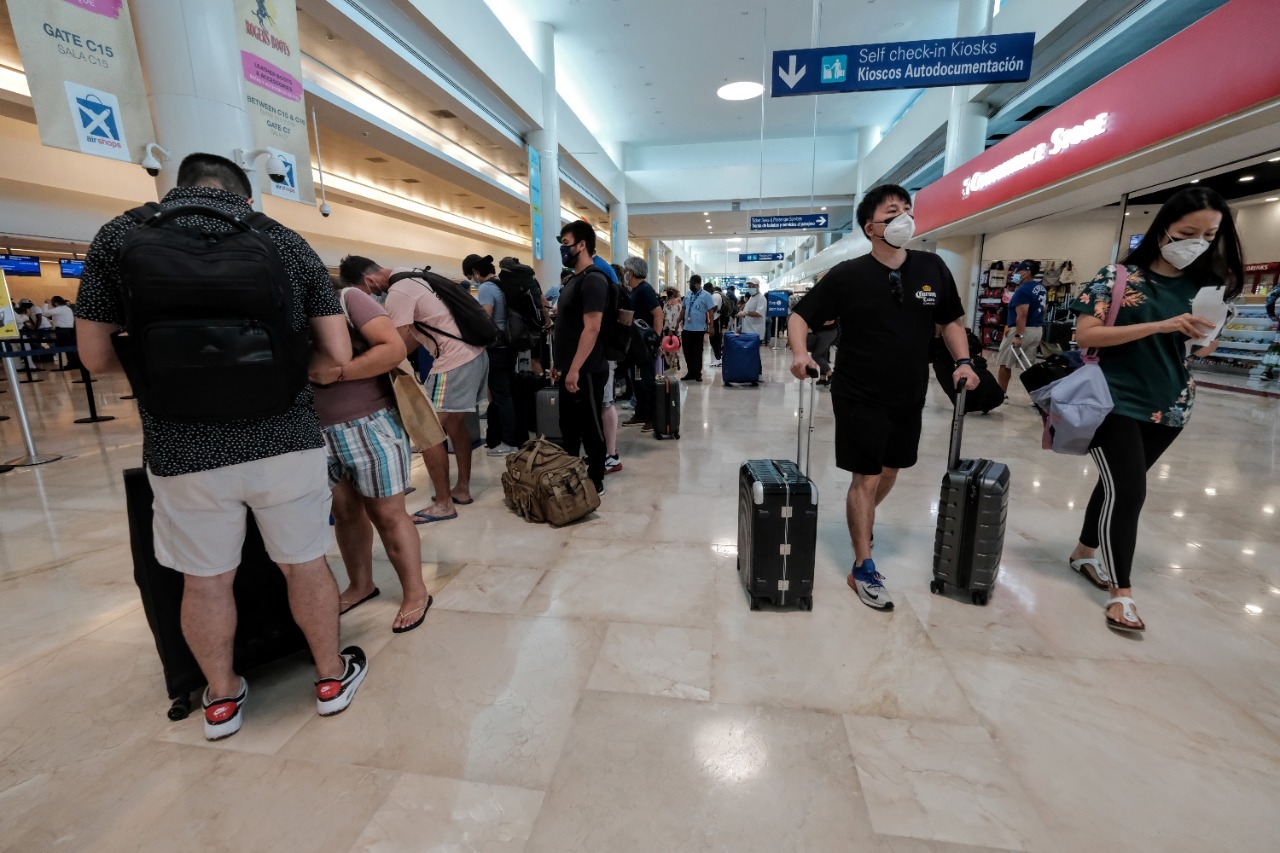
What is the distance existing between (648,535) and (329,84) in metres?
9.18

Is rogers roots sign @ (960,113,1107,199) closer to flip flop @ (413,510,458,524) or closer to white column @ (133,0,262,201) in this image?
flip flop @ (413,510,458,524)

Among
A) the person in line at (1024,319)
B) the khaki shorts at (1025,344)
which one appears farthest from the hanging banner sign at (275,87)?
the khaki shorts at (1025,344)

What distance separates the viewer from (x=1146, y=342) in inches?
80.0

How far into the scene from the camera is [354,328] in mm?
1813

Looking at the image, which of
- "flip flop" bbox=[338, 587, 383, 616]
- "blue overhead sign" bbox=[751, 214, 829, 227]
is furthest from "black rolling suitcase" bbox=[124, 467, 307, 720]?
"blue overhead sign" bbox=[751, 214, 829, 227]

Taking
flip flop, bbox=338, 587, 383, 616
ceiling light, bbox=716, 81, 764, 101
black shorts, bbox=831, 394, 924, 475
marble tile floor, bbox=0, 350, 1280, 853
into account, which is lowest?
marble tile floor, bbox=0, 350, 1280, 853

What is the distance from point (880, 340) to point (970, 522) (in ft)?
2.63

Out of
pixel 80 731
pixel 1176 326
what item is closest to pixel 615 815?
pixel 80 731

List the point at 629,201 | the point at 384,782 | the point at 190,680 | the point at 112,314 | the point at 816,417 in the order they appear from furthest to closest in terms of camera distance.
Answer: the point at 629,201 → the point at 816,417 → the point at 190,680 → the point at 384,782 → the point at 112,314

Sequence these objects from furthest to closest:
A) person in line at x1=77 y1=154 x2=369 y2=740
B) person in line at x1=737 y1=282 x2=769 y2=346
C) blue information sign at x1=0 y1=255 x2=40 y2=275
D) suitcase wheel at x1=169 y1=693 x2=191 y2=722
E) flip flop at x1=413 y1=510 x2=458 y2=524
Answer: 1. blue information sign at x1=0 y1=255 x2=40 y2=275
2. person in line at x1=737 y1=282 x2=769 y2=346
3. flip flop at x1=413 y1=510 x2=458 y2=524
4. suitcase wheel at x1=169 y1=693 x2=191 y2=722
5. person in line at x1=77 y1=154 x2=369 y2=740

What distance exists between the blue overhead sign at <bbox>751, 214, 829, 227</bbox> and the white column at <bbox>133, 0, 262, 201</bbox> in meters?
14.1

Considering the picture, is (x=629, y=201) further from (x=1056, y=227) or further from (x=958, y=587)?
(x=958, y=587)

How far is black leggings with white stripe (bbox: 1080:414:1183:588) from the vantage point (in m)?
2.07

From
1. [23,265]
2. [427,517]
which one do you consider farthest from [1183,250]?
[23,265]
